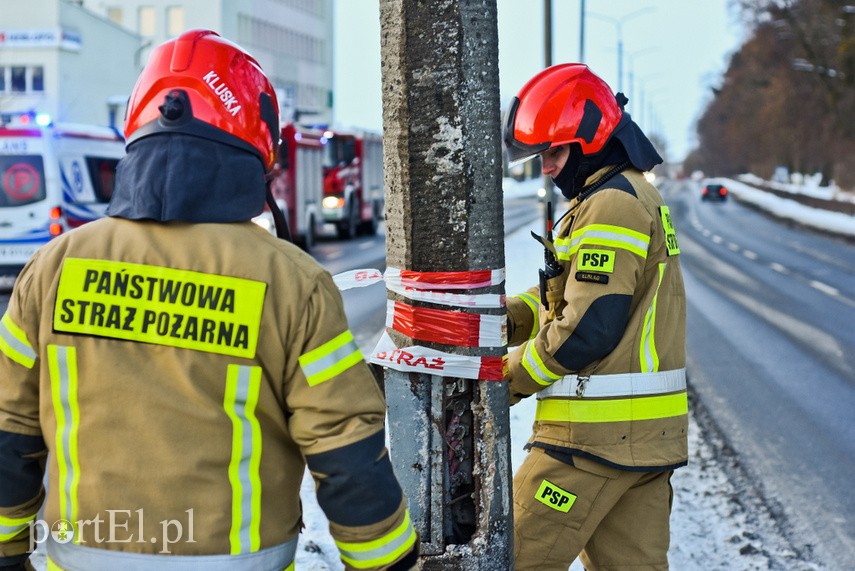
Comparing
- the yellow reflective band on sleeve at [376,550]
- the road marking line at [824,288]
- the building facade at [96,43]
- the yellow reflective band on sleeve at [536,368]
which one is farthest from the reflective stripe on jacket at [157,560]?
the building facade at [96,43]

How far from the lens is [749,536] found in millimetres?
5336

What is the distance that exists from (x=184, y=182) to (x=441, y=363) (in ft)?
3.05

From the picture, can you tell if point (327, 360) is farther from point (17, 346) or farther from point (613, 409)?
point (613, 409)

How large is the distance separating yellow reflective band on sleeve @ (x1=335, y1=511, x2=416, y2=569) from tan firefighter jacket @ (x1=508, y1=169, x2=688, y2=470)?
1.05 m

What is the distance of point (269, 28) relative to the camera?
7331cm

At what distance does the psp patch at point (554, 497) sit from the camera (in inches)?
122

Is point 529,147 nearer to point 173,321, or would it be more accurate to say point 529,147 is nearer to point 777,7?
→ point 173,321

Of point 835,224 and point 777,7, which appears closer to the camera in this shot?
point 835,224

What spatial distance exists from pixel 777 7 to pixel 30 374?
193 feet

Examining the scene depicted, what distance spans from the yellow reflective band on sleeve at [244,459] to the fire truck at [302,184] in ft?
64.9

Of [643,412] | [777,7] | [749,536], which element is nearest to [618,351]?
[643,412]

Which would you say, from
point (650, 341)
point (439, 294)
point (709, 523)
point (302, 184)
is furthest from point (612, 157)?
point (302, 184)

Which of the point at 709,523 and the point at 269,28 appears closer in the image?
the point at 709,523

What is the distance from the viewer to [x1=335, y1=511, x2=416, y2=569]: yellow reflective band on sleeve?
2.08 meters
